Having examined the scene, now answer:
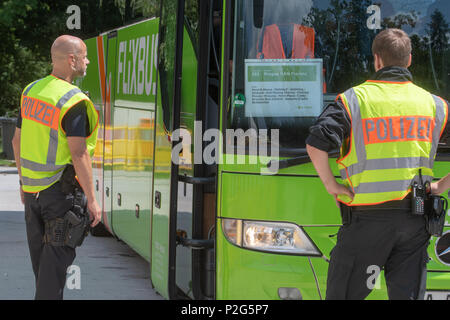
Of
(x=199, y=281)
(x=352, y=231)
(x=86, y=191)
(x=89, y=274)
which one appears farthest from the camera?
(x=89, y=274)

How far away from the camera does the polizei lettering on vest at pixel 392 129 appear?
4.14 m

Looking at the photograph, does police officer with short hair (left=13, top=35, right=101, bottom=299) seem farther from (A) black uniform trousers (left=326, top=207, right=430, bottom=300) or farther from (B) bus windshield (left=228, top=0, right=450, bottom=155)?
(A) black uniform trousers (left=326, top=207, right=430, bottom=300)

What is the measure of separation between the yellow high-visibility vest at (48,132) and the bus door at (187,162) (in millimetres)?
650

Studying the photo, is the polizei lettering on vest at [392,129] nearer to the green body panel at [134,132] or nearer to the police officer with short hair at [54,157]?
the police officer with short hair at [54,157]

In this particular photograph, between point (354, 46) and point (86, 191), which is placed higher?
point (354, 46)

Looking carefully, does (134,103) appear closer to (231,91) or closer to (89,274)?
(89,274)

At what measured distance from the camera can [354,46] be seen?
16.4ft

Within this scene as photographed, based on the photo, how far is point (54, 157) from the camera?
490 centimetres

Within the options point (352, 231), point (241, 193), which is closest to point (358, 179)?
point (352, 231)

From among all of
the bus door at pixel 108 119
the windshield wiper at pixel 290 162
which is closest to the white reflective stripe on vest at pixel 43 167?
the windshield wiper at pixel 290 162

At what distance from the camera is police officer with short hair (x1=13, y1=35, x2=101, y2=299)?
4820mm

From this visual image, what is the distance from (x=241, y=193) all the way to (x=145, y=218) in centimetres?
204

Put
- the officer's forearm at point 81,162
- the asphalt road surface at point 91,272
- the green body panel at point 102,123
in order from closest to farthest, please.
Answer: the officer's forearm at point 81,162 < the asphalt road surface at point 91,272 < the green body panel at point 102,123

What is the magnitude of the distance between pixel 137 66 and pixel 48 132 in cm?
235
